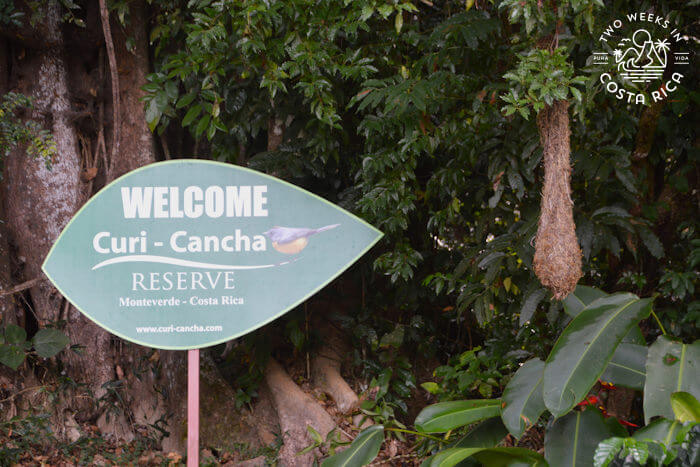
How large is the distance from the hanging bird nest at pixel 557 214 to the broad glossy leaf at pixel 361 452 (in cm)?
107

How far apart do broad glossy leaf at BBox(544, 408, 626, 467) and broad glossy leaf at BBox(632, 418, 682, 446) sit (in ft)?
0.83

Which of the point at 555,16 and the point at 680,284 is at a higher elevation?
the point at 555,16

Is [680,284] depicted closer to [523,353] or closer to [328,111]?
[523,353]

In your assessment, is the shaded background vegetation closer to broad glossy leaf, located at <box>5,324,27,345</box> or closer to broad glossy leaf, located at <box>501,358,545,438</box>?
broad glossy leaf, located at <box>501,358,545,438</box>

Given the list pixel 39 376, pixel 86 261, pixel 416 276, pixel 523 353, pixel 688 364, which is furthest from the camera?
pixel 416 276

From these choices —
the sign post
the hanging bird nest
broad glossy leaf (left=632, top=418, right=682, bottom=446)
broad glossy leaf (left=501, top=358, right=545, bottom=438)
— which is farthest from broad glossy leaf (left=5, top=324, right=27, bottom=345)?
broad glossy leaf (left=632, top=418, right=682, bottom=446)

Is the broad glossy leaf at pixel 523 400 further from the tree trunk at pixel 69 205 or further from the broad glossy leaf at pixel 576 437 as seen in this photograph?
the tree trunk at pixel 69 205

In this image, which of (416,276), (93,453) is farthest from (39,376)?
(416,276)

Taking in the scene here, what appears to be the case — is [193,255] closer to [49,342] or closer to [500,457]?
[500,457]

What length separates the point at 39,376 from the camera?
430 centimetres

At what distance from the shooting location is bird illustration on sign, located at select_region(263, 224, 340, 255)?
2.84 meters

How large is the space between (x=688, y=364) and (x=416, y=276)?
2.25 metres

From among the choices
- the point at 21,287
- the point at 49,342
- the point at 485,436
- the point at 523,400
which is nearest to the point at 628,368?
the point at 523,400

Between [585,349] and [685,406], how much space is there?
1.31ft
